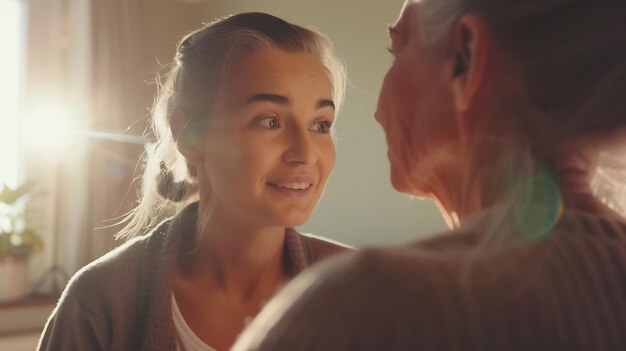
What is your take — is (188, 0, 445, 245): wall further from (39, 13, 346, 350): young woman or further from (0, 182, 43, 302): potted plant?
(39, 13, 346, 350): young woman

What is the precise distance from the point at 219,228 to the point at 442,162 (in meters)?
0.73

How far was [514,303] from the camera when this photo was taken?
403 millimetres

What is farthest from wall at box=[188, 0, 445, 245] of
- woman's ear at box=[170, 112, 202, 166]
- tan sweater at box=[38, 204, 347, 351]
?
tan sweater at box=[38, 204, 347, 351]

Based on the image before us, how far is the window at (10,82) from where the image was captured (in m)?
3.56

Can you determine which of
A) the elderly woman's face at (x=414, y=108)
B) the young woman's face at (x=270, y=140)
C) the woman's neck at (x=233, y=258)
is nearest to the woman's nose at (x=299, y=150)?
the young woman's face at (x=270, y=140)

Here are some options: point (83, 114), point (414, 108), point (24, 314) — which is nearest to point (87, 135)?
point (83, 114)

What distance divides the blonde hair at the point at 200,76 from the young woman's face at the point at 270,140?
1.2 inches

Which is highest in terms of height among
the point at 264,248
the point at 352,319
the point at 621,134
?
the point at 621,134

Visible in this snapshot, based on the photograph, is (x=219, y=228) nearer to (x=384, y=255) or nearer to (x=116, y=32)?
(x=384, y=255)

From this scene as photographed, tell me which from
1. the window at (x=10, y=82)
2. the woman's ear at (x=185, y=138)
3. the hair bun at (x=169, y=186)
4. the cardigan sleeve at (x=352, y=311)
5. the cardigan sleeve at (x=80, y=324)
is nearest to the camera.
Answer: the cardigan sleeve at (x=352, y=311)

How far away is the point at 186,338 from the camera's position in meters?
1.12

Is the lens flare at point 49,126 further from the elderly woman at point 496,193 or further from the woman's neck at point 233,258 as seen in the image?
the elderly woman at point 496,193

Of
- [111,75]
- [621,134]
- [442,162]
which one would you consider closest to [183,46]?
[442,162]

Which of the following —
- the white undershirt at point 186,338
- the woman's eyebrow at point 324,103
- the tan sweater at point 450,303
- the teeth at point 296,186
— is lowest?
the white undershirt at point 186,338
